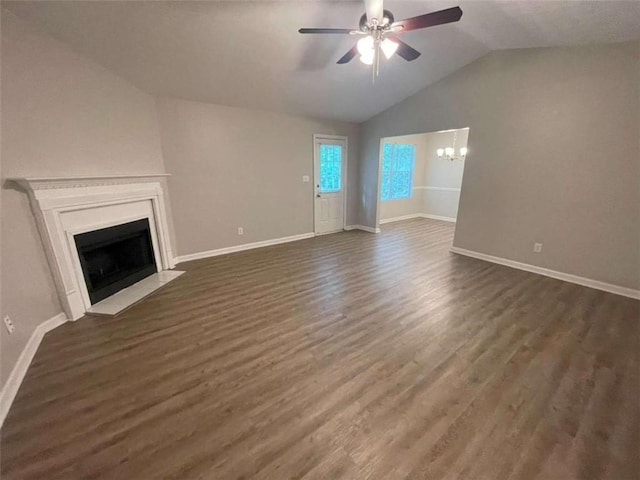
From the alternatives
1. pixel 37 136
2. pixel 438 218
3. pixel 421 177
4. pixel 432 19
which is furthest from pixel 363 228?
pixel 37 136

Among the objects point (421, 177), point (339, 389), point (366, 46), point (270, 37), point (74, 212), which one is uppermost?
point (270, 37)

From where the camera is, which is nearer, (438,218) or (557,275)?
(557,275)

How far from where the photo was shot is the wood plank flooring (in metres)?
1.38

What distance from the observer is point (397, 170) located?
23.6 ft

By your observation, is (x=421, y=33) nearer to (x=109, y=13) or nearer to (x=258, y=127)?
(x=258, y=127)

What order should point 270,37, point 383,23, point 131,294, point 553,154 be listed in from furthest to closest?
point 553,154, point 131,294, point 270,37, point 383,23

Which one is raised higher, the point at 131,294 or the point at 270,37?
the point at 270,37

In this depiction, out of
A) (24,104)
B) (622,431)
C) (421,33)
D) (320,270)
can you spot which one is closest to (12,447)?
(24,104)

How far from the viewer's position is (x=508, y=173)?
12.9 ft

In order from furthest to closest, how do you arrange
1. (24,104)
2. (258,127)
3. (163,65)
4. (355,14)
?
(258,127) → (163,65) → (355,14) → (24,104)

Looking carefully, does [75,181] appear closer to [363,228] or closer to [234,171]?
[234,171]

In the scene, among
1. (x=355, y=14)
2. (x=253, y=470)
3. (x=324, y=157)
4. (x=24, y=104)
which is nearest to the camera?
(x=253, y=470)

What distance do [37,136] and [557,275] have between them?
19.7 feet

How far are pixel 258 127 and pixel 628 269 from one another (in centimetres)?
544
